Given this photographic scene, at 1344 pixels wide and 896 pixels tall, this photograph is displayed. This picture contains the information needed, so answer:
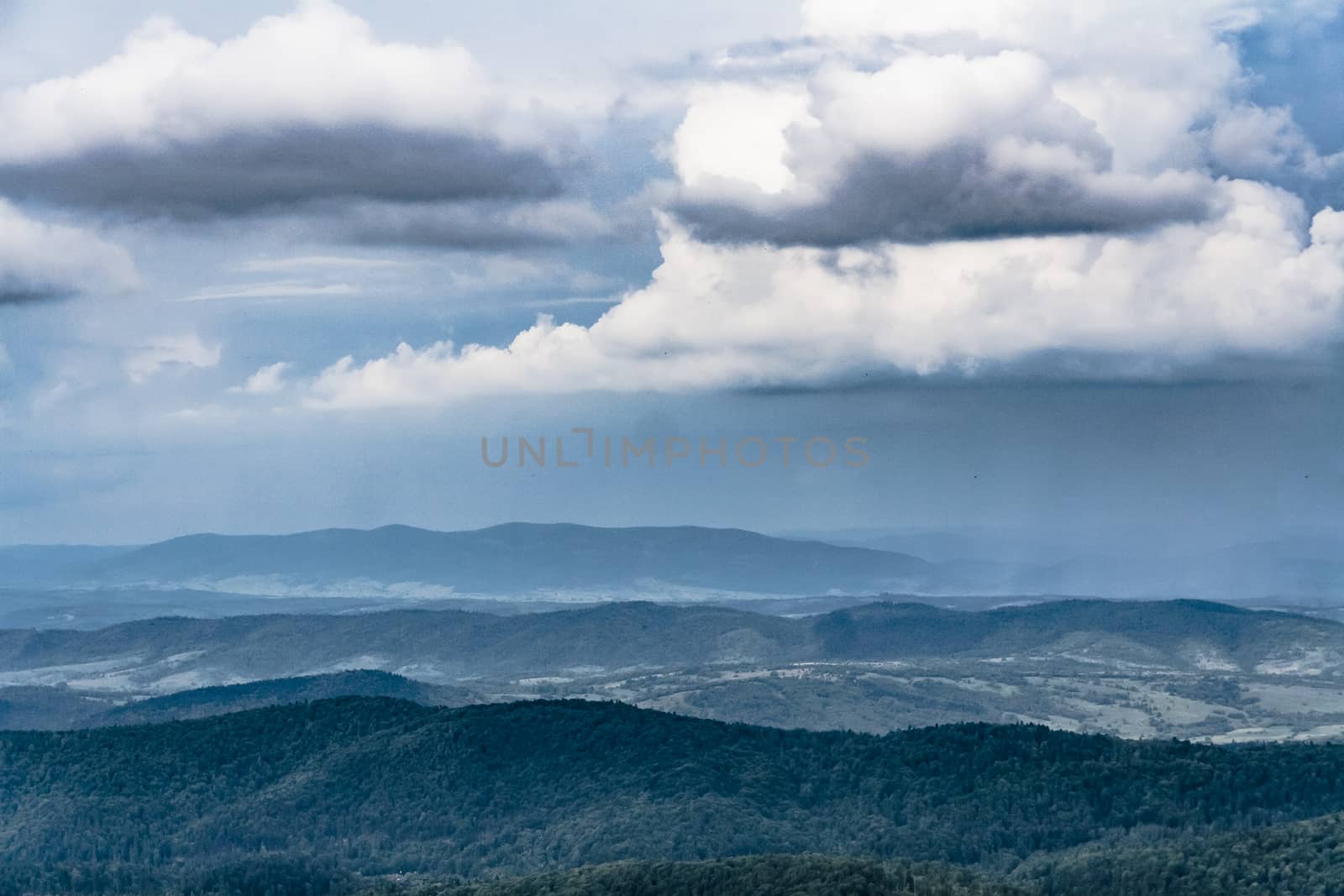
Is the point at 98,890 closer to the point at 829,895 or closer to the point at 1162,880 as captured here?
the point at 829,895

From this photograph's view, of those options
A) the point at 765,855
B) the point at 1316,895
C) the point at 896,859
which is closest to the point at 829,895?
the point at 765,855

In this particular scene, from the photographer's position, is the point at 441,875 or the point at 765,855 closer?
the point at 765,855

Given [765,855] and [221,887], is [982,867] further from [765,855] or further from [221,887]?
[221,887]

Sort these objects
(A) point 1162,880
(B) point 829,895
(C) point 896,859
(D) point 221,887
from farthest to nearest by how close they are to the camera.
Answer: (D) point 221,887
(C) point 896,859
(A) point 1162,880
(B) point 829,895

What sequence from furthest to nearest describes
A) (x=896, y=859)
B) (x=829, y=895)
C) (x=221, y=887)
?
(x=221, y=887) < (x=896, y=859) < (x=829, y=895)

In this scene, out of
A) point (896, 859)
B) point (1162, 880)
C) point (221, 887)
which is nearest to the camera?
point (1162, 880)

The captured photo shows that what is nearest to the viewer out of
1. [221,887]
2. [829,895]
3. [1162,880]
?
[829,895]

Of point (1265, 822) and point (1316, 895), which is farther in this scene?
point (1265, 822)

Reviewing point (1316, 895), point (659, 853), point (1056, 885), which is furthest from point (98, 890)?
point (1316, 895)

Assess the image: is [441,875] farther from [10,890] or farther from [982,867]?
[982,867]
